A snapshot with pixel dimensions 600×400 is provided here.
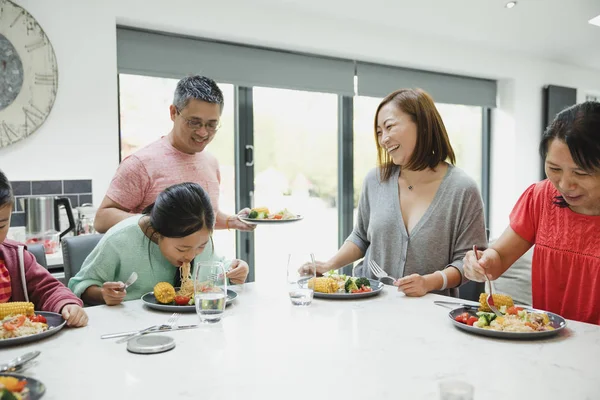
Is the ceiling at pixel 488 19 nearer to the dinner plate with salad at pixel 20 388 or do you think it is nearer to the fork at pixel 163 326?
the fork at pixel 163 326

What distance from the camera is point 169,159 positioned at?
7.49 feet

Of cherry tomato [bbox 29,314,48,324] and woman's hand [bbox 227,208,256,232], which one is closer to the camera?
cherry tomato [bbox 29,314,48,324]

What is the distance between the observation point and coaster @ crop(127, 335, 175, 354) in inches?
47.4

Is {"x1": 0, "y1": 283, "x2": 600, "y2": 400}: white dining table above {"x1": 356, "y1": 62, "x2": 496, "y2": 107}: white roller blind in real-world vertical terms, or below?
below

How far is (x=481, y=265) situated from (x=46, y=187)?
2.46 m

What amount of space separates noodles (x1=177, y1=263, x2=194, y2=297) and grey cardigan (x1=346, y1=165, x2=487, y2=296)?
0.71 m

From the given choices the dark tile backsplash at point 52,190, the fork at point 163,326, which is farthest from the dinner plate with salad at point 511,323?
the dark tile backsplash at point 52,190

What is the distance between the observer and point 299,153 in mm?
4633

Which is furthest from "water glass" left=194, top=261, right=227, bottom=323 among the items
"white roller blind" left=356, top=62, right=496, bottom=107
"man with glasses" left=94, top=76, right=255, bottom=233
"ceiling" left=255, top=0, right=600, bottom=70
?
"white roller blind" left=356, top=62, right=496, bottom=107

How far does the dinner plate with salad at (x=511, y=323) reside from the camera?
1.29 m

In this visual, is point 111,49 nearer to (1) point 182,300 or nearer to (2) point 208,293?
(1) point 182,300

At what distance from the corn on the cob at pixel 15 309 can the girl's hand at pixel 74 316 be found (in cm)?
8

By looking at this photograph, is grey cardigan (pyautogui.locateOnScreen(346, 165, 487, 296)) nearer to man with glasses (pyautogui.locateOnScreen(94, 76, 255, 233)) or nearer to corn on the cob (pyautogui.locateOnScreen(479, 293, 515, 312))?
corn on the cob (pyautogui.locateOnScreen(479, 293, 515, 312))

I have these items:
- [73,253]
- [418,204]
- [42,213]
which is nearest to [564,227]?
[418,204]
